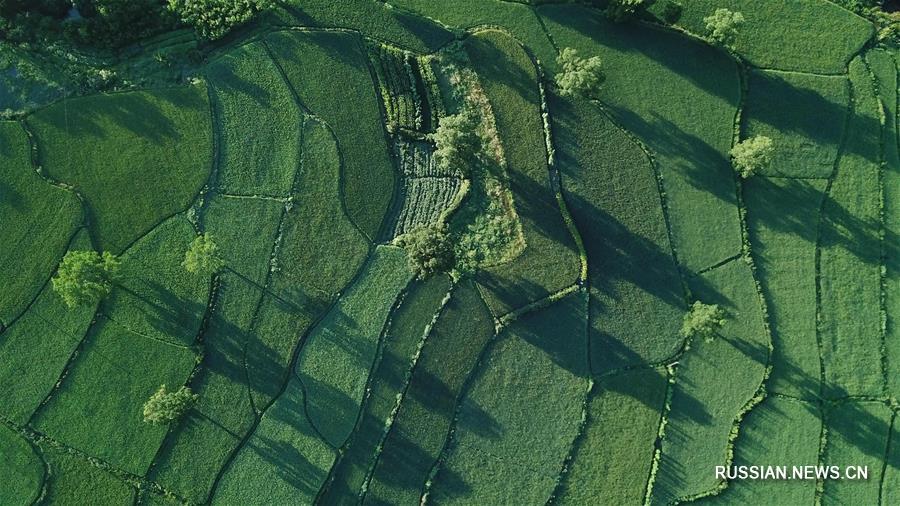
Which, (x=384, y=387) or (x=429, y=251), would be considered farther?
(x=384, y=387)

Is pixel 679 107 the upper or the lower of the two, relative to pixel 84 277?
upper

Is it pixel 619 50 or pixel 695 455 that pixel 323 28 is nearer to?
pixel 619 50

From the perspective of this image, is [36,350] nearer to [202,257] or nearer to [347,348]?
[202,257]

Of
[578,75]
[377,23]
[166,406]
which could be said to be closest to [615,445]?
[578,75]

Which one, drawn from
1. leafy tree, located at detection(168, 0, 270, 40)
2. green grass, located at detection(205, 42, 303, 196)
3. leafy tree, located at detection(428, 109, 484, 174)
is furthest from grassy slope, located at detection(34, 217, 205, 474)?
leafy tree, located at detection(428, 109, 484, 174)

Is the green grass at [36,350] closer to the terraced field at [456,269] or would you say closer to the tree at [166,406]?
the terraced field at [456,269]

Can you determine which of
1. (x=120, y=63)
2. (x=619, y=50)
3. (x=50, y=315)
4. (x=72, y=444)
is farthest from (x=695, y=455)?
(x=120, y=63)

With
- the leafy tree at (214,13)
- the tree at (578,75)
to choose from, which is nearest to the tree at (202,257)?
the leafy tree at (214,13)
